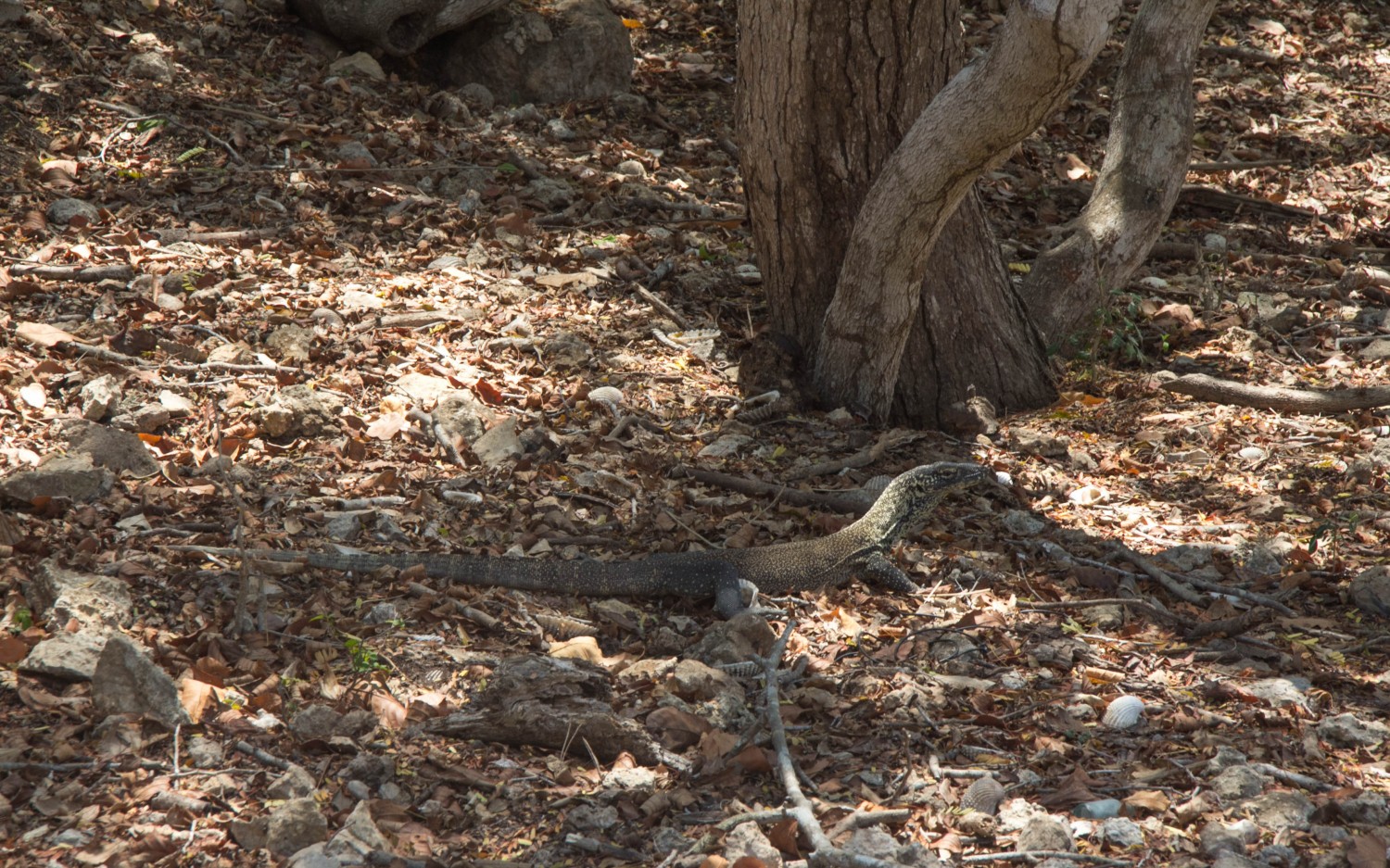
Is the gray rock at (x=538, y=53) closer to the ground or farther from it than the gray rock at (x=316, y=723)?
farther from it

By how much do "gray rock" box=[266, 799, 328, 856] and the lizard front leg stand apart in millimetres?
2383

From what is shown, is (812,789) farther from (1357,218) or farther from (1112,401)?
(1357,218)

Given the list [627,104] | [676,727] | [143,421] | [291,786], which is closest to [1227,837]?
[676,727]

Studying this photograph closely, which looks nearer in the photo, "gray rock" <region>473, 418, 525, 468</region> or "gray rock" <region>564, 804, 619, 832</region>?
"gray rock" <region>564, 804, 619, 832</region>

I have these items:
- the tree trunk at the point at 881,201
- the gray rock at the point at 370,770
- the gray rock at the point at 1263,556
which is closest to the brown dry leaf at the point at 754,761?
Answer: the gray rock at the point at 370,770

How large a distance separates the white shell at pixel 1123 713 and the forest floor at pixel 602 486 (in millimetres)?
39

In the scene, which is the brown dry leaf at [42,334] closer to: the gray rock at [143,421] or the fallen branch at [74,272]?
the fallen branch at [74,272]

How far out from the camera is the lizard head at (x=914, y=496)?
4.85 metres

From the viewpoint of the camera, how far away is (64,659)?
348cm

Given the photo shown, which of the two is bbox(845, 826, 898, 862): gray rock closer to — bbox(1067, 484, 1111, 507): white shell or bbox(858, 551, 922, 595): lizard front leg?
bbox(858, 551, 922, 595): lizard front leg

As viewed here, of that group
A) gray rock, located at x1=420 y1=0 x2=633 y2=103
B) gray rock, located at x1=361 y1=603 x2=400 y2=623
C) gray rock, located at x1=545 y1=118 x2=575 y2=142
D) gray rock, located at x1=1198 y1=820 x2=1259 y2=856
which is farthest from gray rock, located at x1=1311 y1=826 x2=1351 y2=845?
gray rock, located at x1=420 y1=0 x2=633 y2=103

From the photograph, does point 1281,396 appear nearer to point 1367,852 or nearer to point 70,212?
point 1367,852

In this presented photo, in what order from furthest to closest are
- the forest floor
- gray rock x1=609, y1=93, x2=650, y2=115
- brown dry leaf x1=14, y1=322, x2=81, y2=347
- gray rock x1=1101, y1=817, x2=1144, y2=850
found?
Answer: gray rock x1=609, y1=93, x2=650, y2=115
brown dry leaf x1=14, y1=322, x2=81, y2=347
the forest floor
gray rock x1=1101, y1=817, x2=1144, y2=850

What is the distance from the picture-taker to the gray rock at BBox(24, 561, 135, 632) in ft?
12.2
